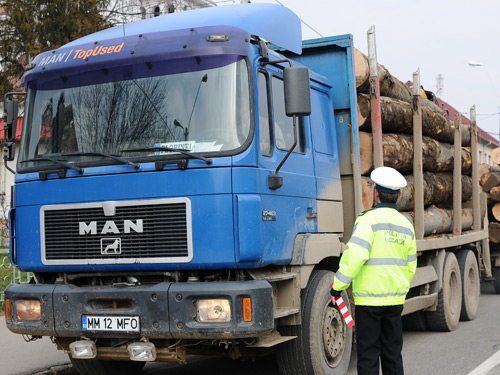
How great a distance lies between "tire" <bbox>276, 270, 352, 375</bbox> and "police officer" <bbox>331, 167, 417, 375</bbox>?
0.61 metres

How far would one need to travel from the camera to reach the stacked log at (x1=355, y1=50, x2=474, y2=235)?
7645 millimetres

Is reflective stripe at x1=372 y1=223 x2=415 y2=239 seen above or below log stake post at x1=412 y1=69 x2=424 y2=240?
below

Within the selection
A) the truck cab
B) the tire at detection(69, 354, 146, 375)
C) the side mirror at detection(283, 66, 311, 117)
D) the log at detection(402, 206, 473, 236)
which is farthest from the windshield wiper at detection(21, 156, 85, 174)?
the log at detection(402, 206, 473, 236)

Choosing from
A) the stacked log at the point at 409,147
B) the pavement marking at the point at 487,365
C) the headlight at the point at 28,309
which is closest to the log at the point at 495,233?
the stacked log at the point at 409,147

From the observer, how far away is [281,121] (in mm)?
6090

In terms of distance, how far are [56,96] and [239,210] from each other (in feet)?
6.31

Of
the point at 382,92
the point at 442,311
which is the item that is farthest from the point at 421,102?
the point at 442,311

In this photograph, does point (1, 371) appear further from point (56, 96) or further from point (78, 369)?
point (56, 96)

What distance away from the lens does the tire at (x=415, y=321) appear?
966 cm

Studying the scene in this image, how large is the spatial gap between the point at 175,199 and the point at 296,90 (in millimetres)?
1196

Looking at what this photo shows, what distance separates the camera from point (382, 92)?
834cm

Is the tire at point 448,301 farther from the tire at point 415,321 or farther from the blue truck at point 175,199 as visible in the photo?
the blue truck at point 175,199

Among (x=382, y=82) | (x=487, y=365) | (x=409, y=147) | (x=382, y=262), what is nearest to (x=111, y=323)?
(x=382, y=262)

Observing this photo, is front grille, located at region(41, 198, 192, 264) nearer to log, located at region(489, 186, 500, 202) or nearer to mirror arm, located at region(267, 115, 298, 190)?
mirror arm, located at region(267, 115, 298, 190)
